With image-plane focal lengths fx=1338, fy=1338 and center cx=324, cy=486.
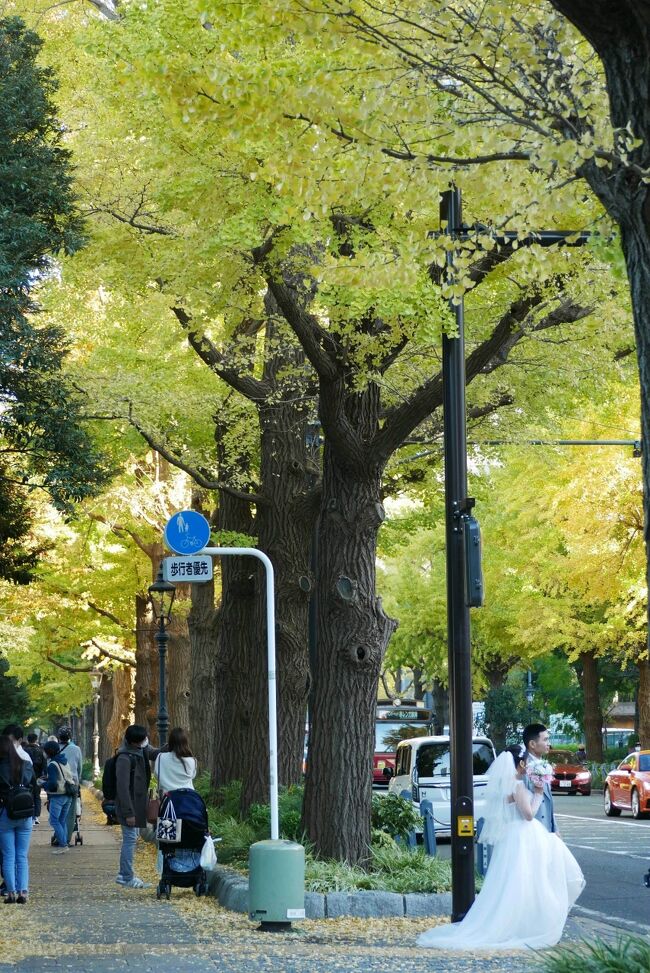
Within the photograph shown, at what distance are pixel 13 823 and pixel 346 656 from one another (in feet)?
12.1

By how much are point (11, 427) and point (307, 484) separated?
15.1 feet

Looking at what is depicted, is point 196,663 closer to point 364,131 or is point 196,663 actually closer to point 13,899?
point 13,899

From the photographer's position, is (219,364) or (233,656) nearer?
(219,364)

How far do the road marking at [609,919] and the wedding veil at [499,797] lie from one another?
77.5 inches

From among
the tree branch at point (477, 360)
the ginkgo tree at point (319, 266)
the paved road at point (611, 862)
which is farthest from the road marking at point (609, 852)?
the tree branch at point (477, 360)

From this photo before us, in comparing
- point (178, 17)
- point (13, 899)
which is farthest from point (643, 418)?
point (13, 899)

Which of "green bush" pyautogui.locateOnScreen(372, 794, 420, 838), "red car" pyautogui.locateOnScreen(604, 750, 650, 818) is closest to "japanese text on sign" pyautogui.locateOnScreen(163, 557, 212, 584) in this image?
"green bush" pyautogui.locateOnScreen(372, 794, 420, 838)

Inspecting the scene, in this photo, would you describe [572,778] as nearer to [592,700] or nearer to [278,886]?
[592,700]

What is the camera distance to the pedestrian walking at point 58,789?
843 inches

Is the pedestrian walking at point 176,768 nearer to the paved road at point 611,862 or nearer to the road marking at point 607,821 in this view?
the paved road at point 611,862

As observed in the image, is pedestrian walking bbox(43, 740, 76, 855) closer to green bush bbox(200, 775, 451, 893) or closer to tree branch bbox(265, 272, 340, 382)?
green bush bbox(200, 775, 451, 893)

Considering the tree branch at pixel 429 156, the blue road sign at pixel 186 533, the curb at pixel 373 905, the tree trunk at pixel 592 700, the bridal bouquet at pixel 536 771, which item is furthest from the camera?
the tree trunk at pixel 592 700

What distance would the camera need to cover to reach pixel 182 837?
13.6 m

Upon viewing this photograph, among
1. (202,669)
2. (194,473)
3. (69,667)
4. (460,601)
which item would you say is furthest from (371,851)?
(69,667)
